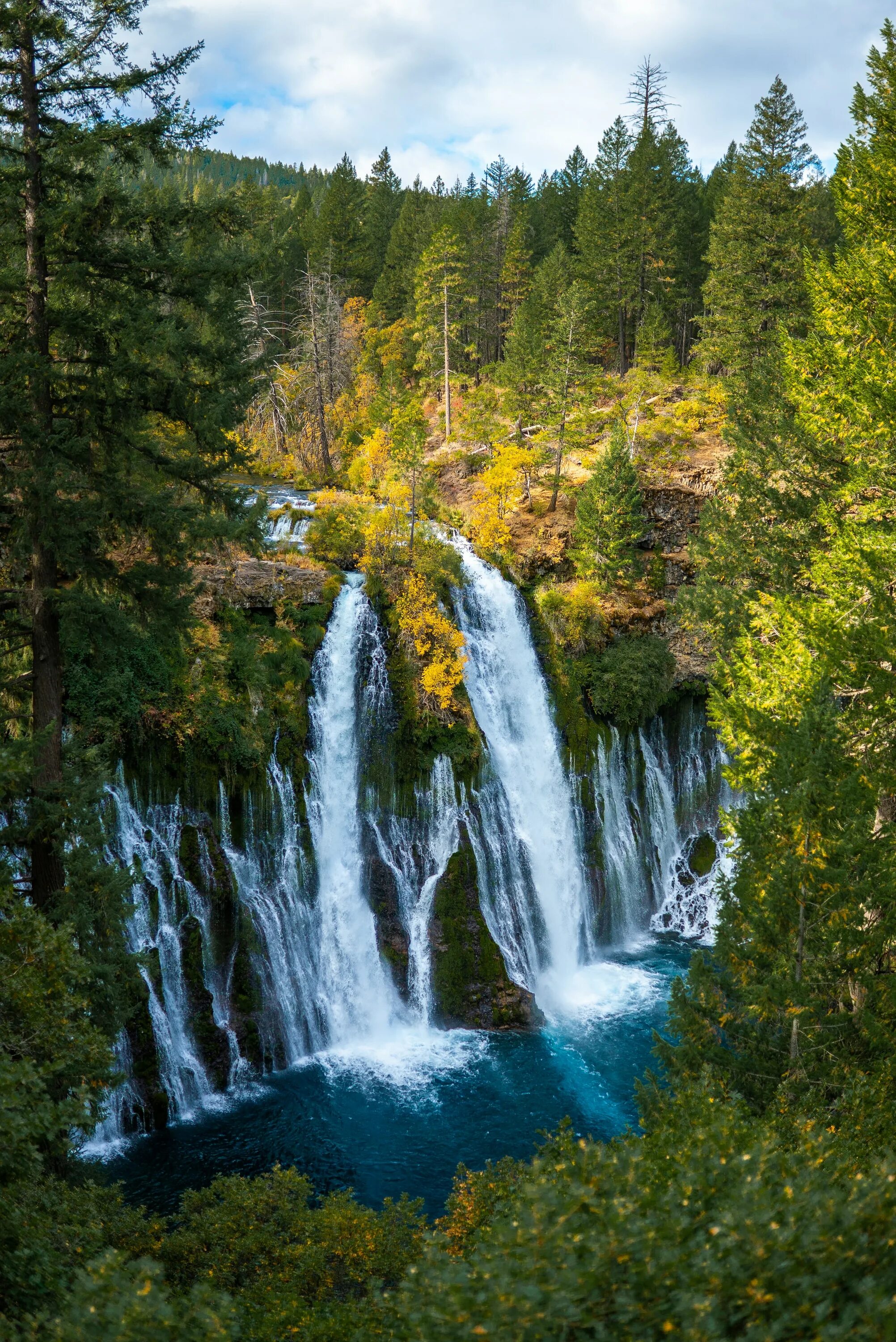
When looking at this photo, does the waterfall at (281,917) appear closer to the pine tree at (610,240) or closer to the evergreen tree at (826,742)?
the evergreen tree at (826,742)

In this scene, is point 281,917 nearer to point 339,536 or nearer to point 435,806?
point 435,806

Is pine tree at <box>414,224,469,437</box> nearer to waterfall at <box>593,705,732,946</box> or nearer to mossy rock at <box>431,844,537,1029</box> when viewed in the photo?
waterfall at <box>593,705,732,946</box>

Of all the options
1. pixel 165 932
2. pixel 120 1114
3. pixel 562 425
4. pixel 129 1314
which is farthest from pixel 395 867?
pixel 562 425

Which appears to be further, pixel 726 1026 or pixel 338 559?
pixel 338 559

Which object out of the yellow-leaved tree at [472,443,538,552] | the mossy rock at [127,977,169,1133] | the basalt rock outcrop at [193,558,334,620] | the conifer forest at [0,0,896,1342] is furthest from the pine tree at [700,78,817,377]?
the mossy rock at [127,977,169,1133]

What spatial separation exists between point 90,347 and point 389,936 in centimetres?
1489

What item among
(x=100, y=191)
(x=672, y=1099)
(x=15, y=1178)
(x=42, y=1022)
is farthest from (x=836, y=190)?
(x=15, y=1178)

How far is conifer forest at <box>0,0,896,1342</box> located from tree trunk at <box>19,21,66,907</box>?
0.05m

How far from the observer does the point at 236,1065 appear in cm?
1742

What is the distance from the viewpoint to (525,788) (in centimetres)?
2406

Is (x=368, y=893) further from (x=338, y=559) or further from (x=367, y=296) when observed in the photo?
(x=367, y=296)

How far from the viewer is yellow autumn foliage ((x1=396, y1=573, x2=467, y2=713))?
886 inches

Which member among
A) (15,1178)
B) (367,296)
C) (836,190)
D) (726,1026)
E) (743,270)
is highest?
(367,296)

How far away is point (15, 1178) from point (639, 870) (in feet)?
68.5
